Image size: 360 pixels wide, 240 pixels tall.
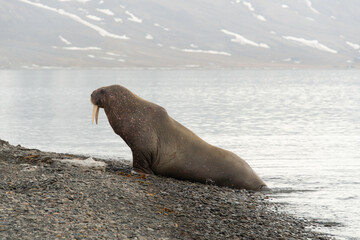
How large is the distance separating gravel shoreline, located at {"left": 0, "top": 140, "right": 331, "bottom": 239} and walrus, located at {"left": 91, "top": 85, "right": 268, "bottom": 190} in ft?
1.39

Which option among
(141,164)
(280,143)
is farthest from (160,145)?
(280,143)

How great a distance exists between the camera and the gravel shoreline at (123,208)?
8266 mm

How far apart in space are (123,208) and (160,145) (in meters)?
3.81

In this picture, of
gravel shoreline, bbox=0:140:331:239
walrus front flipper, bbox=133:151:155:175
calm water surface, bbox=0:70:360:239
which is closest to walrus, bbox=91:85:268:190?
walrus front flipper, bbox=133:151:155:175

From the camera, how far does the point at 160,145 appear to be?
13641 millimetres

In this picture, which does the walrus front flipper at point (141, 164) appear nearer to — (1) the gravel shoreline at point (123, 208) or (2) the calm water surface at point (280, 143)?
(1) the gravel shoreline at point (123, 208)

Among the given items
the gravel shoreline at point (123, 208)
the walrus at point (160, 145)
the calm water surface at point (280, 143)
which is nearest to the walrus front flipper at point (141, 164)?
the walrus at point (160, 145)

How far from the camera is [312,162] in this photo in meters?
19.5

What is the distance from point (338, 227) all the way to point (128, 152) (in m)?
11.4

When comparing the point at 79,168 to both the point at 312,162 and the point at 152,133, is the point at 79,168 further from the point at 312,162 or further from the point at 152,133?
the point at 312,162

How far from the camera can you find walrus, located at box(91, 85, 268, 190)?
44.5 ft

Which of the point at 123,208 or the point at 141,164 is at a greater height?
the point at 141,164

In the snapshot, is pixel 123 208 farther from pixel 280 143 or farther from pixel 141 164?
pixel 280 143

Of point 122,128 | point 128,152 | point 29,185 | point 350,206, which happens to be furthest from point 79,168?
point 128,152
